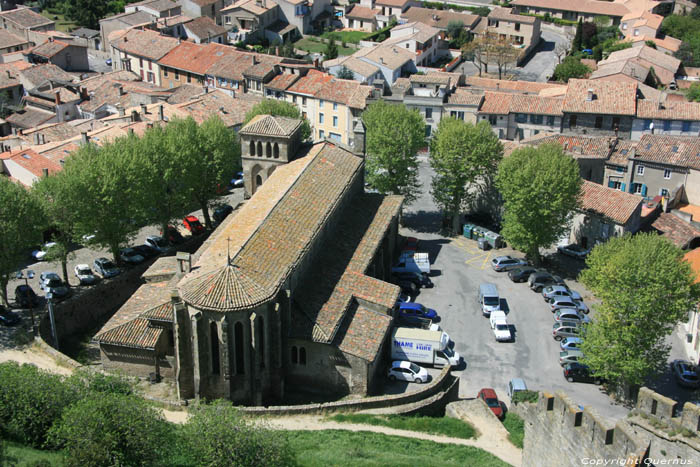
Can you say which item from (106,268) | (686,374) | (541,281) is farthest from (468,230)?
(106,268)

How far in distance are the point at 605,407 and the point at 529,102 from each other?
53.7m

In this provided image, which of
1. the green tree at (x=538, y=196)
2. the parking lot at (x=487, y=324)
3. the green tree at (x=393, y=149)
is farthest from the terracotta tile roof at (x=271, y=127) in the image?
the green tree at (x=538, y=196)

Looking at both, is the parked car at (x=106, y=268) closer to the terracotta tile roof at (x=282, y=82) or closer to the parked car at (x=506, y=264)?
the parked car at (x=506, y=264)

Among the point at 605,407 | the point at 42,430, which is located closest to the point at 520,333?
the point at 605,407

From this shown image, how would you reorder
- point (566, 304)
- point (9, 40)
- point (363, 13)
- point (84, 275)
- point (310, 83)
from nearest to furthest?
1. point (566, 304)
2. point (84, 275)
3. point (310, 83)
4. point (9, 40)
5. point (363, 13)

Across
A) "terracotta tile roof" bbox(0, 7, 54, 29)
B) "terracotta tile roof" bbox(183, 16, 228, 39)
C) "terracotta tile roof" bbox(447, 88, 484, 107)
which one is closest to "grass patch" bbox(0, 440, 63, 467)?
"terracotta tile roof" bbox(447, 88, 484, 107)

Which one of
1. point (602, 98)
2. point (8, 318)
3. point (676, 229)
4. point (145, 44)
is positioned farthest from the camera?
point (145, 44)

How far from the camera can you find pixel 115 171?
6994cm

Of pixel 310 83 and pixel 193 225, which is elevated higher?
pixel 310 83

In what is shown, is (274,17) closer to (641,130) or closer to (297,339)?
(641,130)

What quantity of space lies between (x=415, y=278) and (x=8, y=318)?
36.0 metres

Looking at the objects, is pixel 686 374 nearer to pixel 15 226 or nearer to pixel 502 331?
pixel 502 331

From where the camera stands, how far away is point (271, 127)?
7406cm

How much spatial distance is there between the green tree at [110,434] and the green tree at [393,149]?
159 feet
